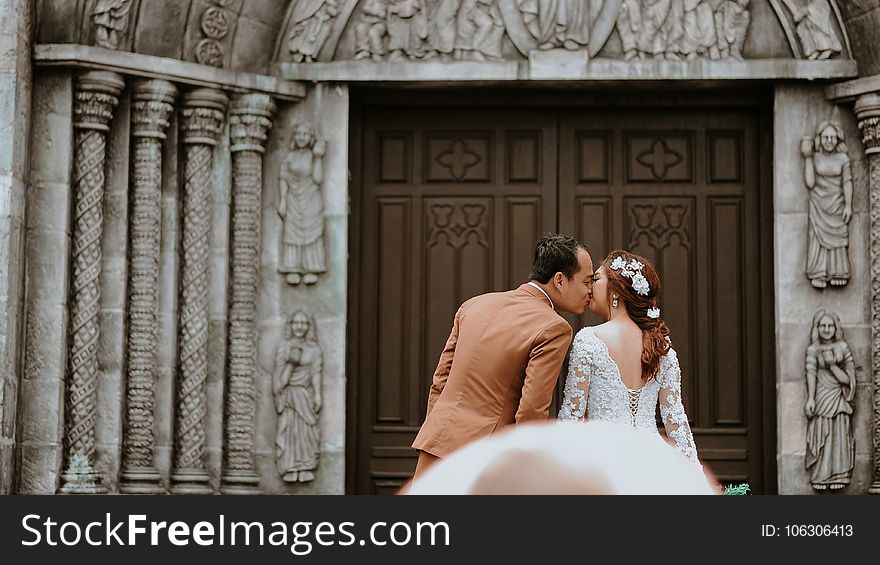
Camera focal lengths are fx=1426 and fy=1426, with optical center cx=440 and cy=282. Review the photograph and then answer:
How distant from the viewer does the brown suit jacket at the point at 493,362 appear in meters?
5.19

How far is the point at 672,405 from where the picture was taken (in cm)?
561

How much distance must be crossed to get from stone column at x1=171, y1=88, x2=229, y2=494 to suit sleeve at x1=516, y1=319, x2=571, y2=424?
3782 millimetres

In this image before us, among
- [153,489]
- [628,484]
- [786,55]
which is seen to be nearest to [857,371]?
[786,55]

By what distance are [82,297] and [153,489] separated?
118cm

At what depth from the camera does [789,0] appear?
8.91 metres

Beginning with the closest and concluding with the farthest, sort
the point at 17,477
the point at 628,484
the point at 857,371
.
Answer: the point at 628,484 → the point at 17,477 → the point at 857,371

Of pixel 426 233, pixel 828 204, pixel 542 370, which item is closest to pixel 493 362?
pixel 542 370

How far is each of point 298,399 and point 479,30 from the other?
259cm

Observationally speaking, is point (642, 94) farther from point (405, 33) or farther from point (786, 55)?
point (405, 33)

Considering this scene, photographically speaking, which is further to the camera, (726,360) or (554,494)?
(726,360)

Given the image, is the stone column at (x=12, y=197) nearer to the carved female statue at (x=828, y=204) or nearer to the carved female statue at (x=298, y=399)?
the carved female statue at (x=298, y=399)

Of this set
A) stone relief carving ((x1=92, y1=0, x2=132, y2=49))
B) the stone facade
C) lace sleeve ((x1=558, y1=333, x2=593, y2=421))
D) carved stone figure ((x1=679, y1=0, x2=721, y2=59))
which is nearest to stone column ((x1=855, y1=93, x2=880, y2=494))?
the stone facade

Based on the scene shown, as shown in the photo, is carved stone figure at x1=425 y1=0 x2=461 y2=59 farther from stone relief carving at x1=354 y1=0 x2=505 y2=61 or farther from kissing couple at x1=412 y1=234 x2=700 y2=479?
kissing couple at x1=412 y1=234 x2=700 y2=479

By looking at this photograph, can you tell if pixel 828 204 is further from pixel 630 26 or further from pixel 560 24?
pixel 560 24
